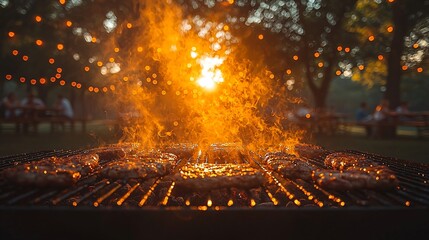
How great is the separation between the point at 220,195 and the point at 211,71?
653cm

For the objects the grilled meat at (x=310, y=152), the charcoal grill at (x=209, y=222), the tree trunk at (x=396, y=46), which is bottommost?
the charcoal grill at (x=209, y=222)

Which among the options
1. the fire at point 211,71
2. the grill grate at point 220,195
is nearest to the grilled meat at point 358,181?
the grill grate at point 220,195

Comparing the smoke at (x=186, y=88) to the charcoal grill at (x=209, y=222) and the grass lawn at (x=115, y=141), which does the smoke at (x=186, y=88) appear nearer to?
the grass lawn at (x=115, y=141)

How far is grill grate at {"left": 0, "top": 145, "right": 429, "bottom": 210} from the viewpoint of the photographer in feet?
9.46

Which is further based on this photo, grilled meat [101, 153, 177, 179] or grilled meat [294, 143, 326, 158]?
grilled meat [294, 143, 326, 158]

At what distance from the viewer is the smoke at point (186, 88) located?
32.2 feet

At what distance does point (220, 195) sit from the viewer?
4.24m

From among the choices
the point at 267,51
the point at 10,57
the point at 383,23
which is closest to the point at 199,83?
the point at 267,51

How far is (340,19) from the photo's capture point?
1806 centimetres

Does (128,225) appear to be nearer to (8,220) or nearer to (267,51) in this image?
(8,220)

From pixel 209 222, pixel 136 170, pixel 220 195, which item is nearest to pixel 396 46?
pixel 220 195

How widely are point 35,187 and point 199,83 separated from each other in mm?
8982

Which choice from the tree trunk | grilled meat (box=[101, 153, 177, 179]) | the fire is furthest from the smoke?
the tree trunk

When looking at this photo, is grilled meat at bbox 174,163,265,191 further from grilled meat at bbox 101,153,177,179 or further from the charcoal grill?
the charcoal grill
